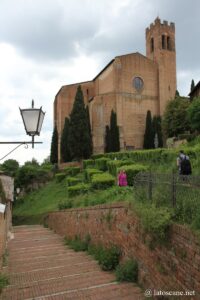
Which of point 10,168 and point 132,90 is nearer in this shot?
point 132,90

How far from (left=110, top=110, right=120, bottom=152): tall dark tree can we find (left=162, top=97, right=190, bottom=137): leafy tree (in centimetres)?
635

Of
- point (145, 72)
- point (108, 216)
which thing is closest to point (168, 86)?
point (145, 72)

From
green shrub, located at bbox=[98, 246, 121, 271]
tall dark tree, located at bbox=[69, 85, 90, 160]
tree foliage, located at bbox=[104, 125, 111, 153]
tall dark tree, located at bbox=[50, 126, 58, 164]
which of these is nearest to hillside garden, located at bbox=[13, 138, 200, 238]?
green shrub, located at bbox=[98, 246, 121, 271]

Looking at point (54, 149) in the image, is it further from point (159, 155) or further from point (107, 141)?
point (159, 155)

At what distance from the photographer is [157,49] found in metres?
48.5

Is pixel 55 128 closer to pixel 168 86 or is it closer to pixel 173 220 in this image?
pixel 168 86

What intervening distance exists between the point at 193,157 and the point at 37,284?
11.7 meters

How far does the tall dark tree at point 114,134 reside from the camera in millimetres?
42312

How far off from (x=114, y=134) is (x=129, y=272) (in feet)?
119

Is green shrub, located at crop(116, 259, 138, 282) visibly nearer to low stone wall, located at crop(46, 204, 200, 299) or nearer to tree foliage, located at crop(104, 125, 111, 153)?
low stone wall, located at crop(46, 204, 200, 299)

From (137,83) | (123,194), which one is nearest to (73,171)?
(137,83)

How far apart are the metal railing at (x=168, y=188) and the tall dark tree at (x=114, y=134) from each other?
34349mm

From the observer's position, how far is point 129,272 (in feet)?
23.2

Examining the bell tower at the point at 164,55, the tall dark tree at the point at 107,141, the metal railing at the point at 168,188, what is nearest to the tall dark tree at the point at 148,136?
the bell tower at the point at 164,55
